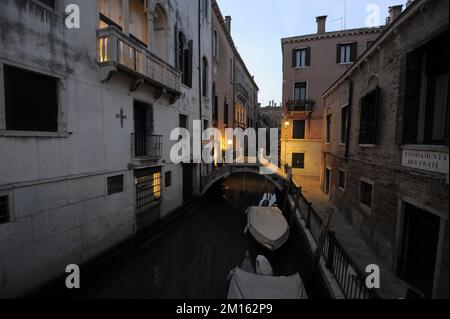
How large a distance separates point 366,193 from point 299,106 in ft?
44.7

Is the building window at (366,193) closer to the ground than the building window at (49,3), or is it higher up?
closer to the ground

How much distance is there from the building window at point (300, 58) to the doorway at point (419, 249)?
17762mm

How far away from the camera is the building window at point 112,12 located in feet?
28.3

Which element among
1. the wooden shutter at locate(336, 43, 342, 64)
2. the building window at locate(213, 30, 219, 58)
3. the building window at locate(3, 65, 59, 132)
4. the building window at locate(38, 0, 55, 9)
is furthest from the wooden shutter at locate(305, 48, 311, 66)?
the building window at locate(3, 65, 59, 132)

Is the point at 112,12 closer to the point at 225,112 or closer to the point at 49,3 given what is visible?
the point at 49,3

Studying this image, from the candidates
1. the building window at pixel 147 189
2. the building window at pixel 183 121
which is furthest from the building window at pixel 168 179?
the building window at pixel 183 121

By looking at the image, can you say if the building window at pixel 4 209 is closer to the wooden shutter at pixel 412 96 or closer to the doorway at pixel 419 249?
the doorway at pixel 419 249

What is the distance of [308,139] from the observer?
2012cm

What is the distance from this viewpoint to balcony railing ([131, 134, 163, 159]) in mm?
9383

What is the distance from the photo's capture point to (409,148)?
515cm

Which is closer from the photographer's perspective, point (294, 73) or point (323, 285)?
point (323, 285)

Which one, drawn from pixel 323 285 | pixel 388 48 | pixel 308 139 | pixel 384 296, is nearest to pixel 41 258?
pixel 323 285
